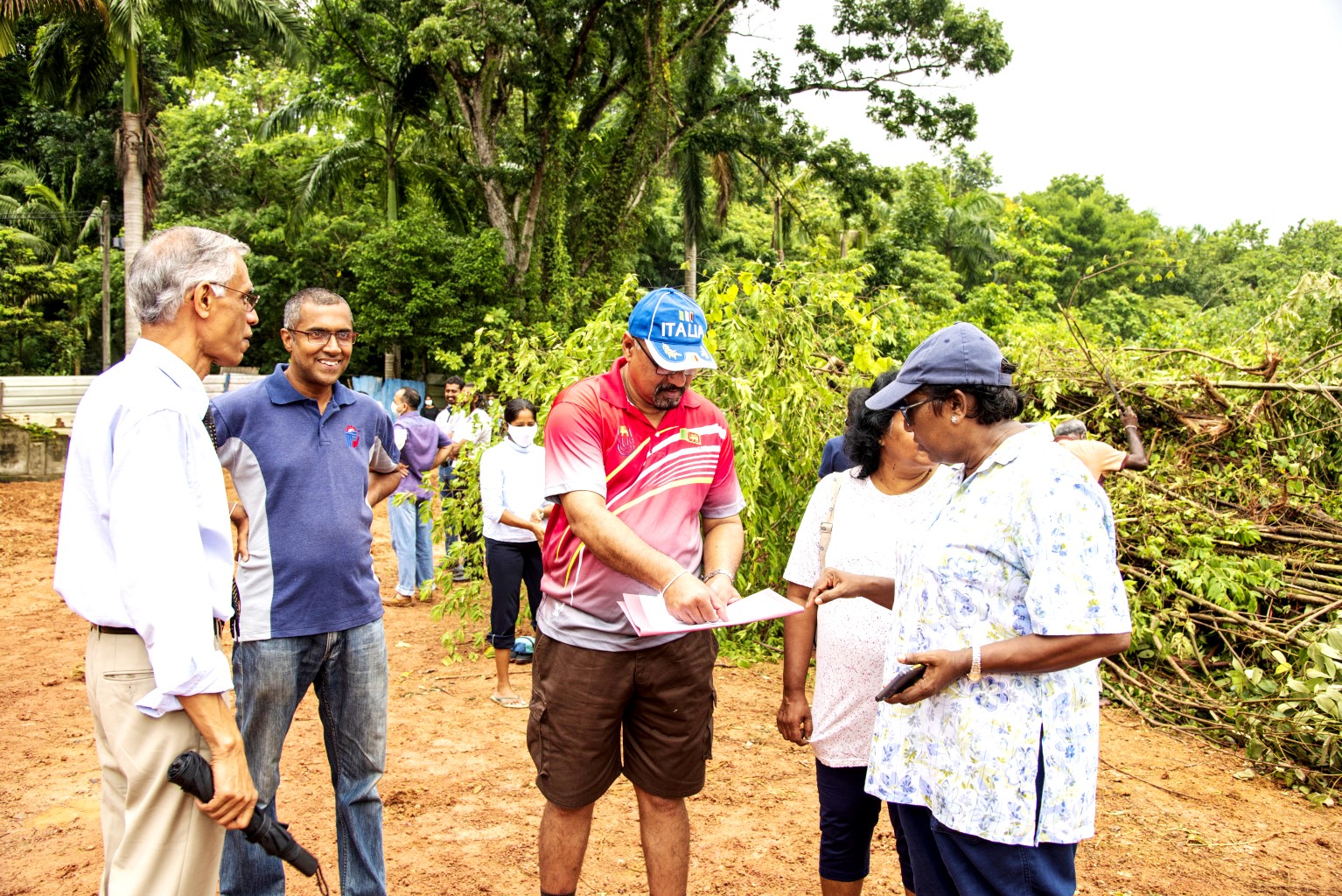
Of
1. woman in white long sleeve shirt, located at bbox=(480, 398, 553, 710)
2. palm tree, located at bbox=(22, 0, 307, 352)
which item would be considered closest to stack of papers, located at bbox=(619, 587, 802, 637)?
woman in white long sleeve shirt, located at bbox=(480, 398, 553, 710)

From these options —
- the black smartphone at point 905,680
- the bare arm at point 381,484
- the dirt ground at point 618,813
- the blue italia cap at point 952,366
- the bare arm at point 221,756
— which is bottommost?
the dirt ground at point 618,813

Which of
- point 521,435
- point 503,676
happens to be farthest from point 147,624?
point 503,676

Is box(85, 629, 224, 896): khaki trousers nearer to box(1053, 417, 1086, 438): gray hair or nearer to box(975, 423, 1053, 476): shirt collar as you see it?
box(975, 423, 1053, 476): shirt collar

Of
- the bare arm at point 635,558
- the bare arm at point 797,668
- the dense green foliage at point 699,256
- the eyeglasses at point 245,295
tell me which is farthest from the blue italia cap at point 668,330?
the dense green foliage at point 699,256

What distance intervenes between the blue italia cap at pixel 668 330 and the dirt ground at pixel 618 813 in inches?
88.6

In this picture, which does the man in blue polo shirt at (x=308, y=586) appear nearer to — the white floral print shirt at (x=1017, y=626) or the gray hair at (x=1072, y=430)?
the white floral print shirt at (x=1017, y=626)

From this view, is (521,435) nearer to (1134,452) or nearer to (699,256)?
(1134,452)

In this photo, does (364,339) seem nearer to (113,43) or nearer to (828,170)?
(113,43)

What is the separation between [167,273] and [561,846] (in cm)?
198

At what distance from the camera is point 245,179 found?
27.8 m

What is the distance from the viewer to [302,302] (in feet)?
10.7

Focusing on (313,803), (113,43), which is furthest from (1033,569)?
(113,43)

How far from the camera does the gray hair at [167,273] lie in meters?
2.39

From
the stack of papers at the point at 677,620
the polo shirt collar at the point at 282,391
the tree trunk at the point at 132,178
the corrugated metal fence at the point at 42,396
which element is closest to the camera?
the stack of papers at the point at 677,620
